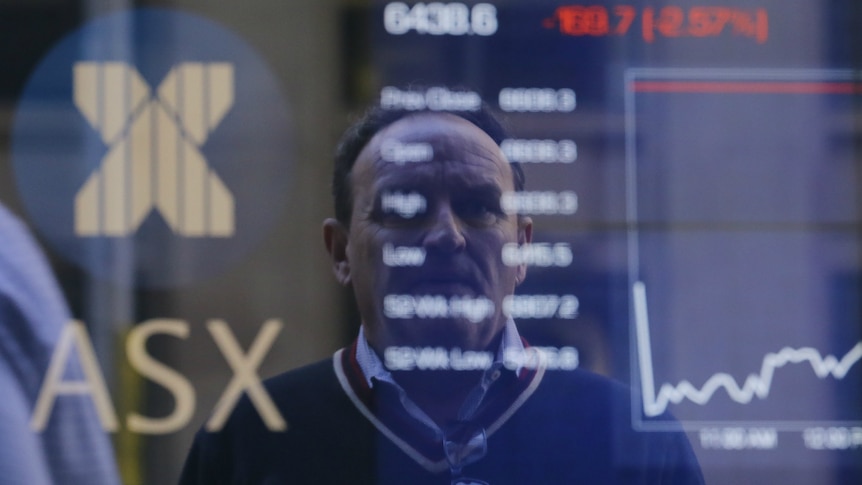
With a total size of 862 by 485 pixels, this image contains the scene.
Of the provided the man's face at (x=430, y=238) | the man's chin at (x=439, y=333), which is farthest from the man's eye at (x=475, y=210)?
the man's chin at (x=439, y=333)

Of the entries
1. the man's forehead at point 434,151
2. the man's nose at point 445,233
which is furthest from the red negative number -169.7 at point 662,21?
the man's nose at point 445,233

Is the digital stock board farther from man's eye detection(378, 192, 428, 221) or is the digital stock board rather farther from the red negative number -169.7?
man's eye detection(378, 192, 428, 221)

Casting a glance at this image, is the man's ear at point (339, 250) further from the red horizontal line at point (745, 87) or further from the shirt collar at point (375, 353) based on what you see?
the red horizontal line at point (745, 87)

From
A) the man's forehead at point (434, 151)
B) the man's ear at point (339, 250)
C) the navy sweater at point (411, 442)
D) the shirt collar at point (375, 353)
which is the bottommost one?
the navy sweater at point (411, 442)

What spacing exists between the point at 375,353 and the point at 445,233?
0.57ft

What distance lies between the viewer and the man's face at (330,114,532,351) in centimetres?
136

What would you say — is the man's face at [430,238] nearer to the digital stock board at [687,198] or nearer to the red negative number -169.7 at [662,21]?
the digital stock board at [687,198]

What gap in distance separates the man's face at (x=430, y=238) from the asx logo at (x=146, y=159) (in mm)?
181

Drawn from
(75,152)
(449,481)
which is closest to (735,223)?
(449,481)

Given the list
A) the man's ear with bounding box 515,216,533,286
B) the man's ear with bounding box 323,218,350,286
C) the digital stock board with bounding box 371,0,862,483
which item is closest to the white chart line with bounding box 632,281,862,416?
the digital stock board with bounding box 371,0,862,483

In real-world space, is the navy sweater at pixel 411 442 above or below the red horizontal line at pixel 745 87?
below

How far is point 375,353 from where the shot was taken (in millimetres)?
1376

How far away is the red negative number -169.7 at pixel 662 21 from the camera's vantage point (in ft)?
4.68

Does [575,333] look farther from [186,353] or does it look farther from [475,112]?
[186,353]
